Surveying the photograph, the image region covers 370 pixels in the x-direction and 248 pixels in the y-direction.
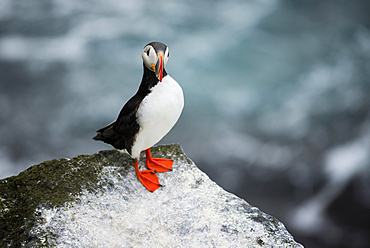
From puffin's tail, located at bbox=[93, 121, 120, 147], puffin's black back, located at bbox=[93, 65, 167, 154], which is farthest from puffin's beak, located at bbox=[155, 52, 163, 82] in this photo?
puffin's tail, located at bbox=[93, 121, 120, 147]

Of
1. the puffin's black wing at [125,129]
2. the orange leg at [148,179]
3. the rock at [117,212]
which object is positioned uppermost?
the puffin's black wing at [125,129]

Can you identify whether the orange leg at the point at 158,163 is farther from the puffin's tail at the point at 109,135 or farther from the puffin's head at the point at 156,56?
the puffin's head at the point at 156,56

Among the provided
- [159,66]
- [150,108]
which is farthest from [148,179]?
[159,66]

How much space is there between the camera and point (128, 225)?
2.24 metres

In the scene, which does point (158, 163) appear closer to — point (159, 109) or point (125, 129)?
Result: point (125, 129)

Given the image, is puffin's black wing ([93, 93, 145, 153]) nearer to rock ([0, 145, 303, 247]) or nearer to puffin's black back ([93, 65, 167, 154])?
puffin's black back ([93, 65, 167, 154])

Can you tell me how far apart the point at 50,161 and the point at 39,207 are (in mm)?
341

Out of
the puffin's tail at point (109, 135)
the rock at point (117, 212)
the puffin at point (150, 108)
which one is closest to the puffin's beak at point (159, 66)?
the puffin at point (150, 108)

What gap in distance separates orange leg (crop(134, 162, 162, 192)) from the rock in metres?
0.03

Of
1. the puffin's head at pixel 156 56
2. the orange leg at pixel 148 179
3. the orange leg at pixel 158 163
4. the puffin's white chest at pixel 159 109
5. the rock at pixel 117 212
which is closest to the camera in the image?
the rock at pixel 117 212

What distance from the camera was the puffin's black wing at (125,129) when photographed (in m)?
2.39

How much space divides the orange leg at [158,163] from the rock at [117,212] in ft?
0.17

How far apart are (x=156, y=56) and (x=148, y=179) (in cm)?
72

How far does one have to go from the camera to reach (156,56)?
2221 millimetres
